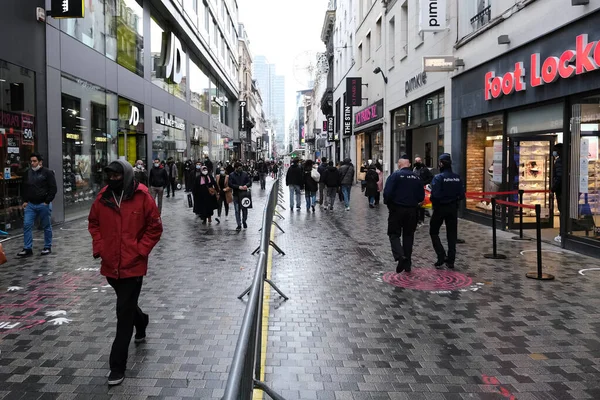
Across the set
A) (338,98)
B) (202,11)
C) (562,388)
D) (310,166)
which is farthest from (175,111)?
(562,388)

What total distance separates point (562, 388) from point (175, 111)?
86.4 feet

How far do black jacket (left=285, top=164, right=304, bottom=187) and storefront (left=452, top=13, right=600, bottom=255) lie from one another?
17.6ft

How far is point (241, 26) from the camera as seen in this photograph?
3034 inches

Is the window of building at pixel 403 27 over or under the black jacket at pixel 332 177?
over

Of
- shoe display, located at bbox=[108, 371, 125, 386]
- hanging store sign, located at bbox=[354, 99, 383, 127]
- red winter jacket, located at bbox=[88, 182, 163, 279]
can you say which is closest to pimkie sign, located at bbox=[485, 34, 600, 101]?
red winter jacket, located at bbox=[88, 182, 163, 279]

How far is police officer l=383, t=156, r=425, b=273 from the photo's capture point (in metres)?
8.17

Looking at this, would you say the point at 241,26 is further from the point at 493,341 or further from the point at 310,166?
the point at 493,341

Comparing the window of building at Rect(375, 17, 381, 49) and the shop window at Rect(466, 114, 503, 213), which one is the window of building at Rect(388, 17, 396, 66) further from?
the shop window at Rect(466, 114, 503, 213)

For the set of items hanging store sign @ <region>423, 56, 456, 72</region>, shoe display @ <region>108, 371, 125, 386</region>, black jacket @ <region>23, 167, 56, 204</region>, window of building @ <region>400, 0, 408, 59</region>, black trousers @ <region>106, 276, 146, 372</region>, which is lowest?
shoe display @ <region>108, 371, 125, 386</region>

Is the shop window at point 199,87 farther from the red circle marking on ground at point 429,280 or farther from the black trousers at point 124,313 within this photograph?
the black trousers at point 124,313

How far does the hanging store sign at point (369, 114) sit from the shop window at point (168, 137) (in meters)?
10.8

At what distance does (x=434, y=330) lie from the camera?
545cm

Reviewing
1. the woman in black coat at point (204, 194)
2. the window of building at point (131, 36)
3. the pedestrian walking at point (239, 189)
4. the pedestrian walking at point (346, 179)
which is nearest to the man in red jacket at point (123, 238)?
the pedestrian walking at point (239, 189)

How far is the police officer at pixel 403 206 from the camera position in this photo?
8172 millimetres
